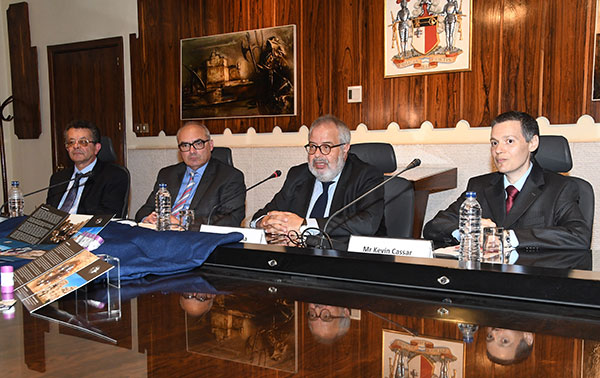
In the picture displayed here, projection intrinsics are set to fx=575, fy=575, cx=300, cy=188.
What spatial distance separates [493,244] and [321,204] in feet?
5.05

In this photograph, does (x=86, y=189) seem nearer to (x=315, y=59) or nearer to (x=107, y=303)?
(x=315, y=59)

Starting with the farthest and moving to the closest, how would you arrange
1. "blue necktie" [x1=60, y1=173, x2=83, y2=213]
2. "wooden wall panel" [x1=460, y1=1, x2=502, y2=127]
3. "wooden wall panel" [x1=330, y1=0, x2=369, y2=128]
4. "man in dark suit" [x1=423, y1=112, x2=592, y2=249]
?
1. "wooden wall panel" [x1=330, y1=0, x2=369, y2=128]
2. "wooden wall panel" [x1=460, y1=1, x2=502, y2=127]
3. "blue necktie" [x1=60, y1=173, x2=83, y2=213]
4. "man in dark suit" [x1=423, y1=112, x2=592, y2=249]

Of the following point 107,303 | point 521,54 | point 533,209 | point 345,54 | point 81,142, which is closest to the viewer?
point 107,303

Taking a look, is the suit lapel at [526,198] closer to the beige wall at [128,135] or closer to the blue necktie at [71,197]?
the beige wall at [128,135]

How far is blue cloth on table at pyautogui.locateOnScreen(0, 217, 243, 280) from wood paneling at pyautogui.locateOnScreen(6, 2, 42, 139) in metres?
5.33

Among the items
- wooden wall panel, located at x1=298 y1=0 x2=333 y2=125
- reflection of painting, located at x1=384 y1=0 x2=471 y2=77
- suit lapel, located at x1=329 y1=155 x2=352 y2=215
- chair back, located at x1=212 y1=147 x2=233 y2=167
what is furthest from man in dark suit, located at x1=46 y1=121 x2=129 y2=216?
reflection of painting, located at x1=384 y1=0 x2=471 y2=77

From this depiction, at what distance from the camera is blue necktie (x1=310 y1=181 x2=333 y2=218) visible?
296 centimetres

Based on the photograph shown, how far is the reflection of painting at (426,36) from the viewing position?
4.06m

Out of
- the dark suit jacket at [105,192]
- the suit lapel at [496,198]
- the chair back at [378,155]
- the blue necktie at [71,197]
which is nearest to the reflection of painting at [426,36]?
the chair back at [378,155]

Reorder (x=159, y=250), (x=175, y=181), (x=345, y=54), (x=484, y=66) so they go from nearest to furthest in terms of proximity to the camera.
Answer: (x=159, y=250), (x=175, y=181), (x=484, y=66), (x=345, y=54)

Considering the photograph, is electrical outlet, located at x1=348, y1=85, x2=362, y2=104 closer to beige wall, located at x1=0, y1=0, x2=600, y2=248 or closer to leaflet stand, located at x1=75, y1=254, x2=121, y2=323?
beige wall, located at x1=0, y1=0, x2=600, y2=248

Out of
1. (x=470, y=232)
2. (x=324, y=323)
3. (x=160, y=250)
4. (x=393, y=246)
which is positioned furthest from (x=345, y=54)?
(x=324, y=323)

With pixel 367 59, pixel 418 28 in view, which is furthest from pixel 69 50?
pixel 418 28

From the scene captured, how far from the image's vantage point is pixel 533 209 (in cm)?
243
